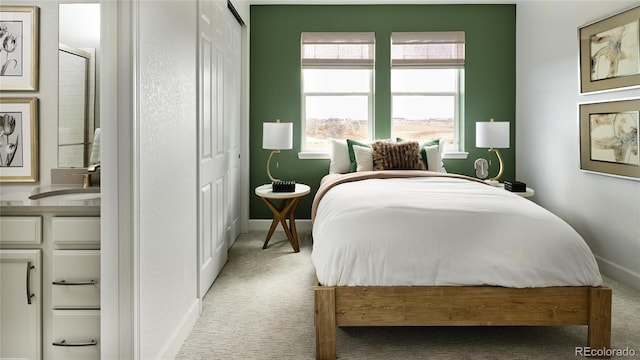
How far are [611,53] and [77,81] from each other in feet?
12.6

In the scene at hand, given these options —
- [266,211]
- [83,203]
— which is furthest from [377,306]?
[266,211]

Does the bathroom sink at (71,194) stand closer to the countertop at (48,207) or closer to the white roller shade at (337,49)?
the countertop at (48,207)

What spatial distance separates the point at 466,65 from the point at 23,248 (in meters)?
4.73

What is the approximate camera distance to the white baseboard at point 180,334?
2193 millimetres

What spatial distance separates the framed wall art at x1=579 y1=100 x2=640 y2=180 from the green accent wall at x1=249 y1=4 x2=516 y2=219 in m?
1.39

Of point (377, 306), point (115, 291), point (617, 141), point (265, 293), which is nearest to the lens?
point (115, 291)

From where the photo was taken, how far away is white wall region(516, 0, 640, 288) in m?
3.47

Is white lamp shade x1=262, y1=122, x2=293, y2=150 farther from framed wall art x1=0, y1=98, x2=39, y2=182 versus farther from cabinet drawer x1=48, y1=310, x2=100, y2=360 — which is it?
cabinet drawer x1=48, y1=310, x2=100, y2=360

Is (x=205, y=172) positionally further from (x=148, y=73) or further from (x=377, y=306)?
(x=377, y=306)

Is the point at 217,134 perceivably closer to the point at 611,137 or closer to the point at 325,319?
the point at 325,319

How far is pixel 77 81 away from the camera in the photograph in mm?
2486

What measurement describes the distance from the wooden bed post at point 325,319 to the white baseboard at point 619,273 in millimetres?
2515

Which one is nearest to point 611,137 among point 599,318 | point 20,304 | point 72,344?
point 599,318

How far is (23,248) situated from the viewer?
182cm
